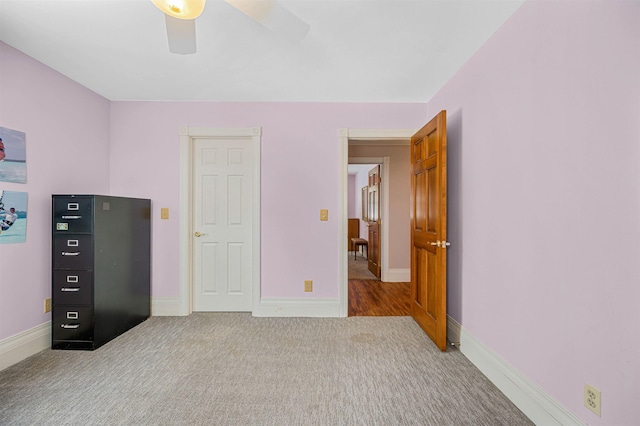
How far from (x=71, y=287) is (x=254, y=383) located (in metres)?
1.75

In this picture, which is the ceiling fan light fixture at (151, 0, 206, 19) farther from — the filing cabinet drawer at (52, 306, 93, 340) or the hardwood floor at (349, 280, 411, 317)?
the hardwood floor at (349, 280, 411, 317)

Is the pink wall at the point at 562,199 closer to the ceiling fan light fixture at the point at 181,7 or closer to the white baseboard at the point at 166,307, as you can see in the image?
the ceiling fan light fixture at the point at 181,7

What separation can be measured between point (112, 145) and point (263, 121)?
1691 mm

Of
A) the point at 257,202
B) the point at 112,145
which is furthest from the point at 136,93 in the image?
the point at 257,202

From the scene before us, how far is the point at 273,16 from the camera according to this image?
1.47 m

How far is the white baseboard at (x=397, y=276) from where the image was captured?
15.3 feet

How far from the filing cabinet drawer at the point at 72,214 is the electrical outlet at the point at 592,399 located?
10.9 feet

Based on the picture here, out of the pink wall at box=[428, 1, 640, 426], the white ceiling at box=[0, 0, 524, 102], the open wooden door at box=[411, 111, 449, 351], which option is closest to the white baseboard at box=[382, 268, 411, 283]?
the open wooden door at box=[411, 111, 449, 351]

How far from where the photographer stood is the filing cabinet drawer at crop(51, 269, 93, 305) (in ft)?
7.57

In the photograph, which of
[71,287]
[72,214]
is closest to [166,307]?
[71,287]

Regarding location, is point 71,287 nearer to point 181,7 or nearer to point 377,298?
point 181,7

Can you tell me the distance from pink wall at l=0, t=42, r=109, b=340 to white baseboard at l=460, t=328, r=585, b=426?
11.4 ft

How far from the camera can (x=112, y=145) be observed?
3.10 meters

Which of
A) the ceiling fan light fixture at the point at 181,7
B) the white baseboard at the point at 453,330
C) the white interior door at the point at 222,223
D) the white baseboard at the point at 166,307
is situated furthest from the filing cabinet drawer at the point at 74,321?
the white baseboard at the point at 453,330
